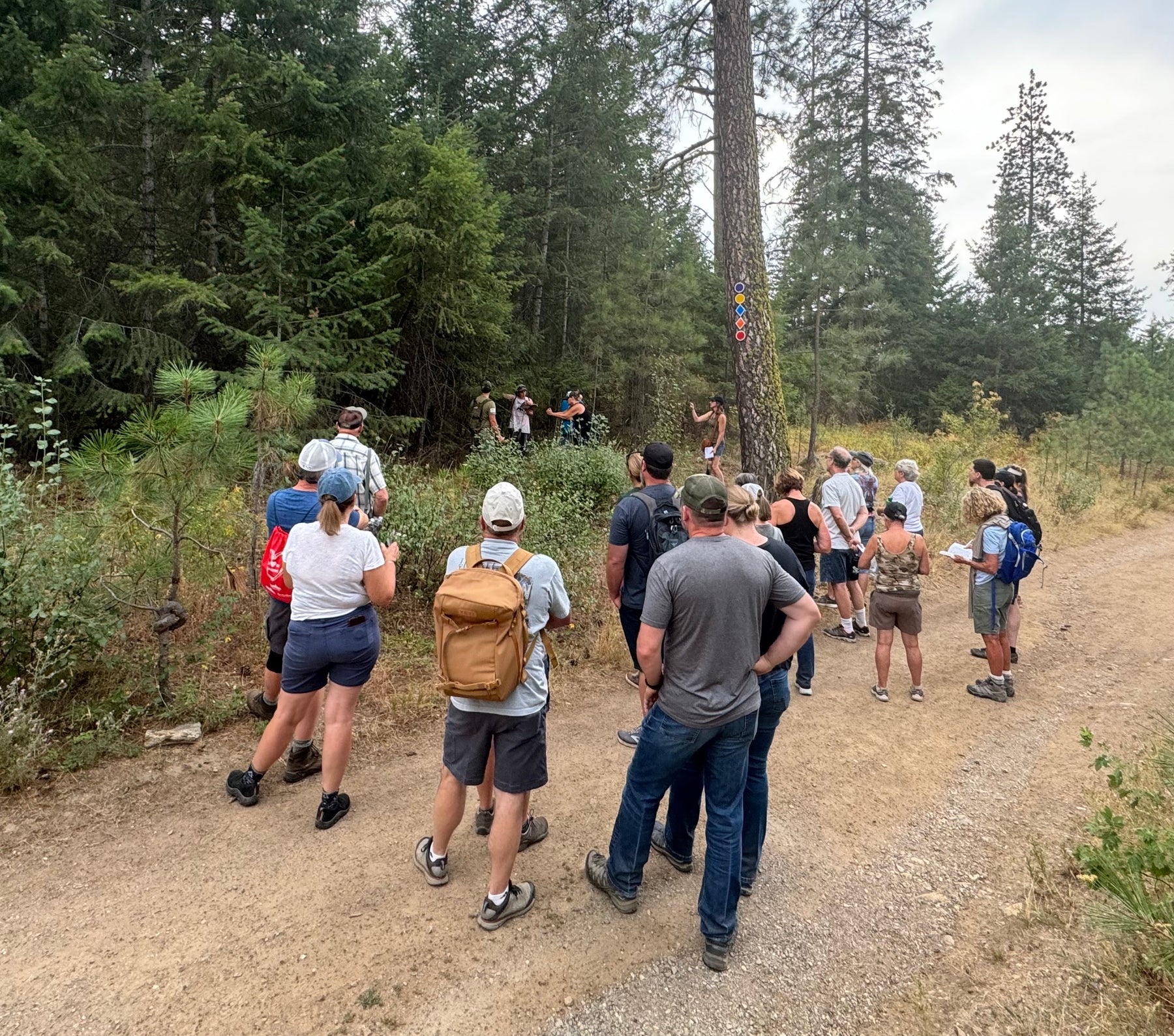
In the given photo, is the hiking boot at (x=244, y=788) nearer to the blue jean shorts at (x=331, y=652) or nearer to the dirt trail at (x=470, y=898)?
the dirt trail at (x=470, y=898)

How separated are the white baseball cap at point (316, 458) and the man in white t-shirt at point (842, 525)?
5.02m

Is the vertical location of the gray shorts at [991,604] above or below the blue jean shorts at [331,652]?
below

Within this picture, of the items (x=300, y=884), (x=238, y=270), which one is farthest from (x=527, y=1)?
(x=300, y=884)

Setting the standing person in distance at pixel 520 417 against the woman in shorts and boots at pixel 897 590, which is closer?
the woman in shorts and boots at pixel 897 590

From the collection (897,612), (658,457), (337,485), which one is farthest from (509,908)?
(897,612)

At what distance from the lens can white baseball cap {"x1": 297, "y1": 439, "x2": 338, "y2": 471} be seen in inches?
159

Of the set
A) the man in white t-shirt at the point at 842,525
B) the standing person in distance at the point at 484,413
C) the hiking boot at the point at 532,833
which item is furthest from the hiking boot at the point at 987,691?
the standing person in distance at the point at 484,413

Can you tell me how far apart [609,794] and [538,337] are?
39.1 ft

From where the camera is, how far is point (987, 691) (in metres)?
5.75

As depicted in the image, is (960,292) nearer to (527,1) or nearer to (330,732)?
(527,1)

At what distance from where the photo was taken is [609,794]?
13.6 feet

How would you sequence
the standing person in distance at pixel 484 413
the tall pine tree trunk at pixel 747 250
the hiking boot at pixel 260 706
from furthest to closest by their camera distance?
the standing person in distance at pixel 484 413, the tall pine tree trunk at pixel 747 250, the hiking boot at pixel 260 706

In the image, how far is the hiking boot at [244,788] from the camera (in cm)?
381

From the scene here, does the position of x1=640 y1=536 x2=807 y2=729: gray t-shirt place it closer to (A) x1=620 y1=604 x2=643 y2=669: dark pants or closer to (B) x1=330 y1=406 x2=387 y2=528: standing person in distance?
Answer: (A) x1=620 y1=604 x2=643 y2=669: dark pants
